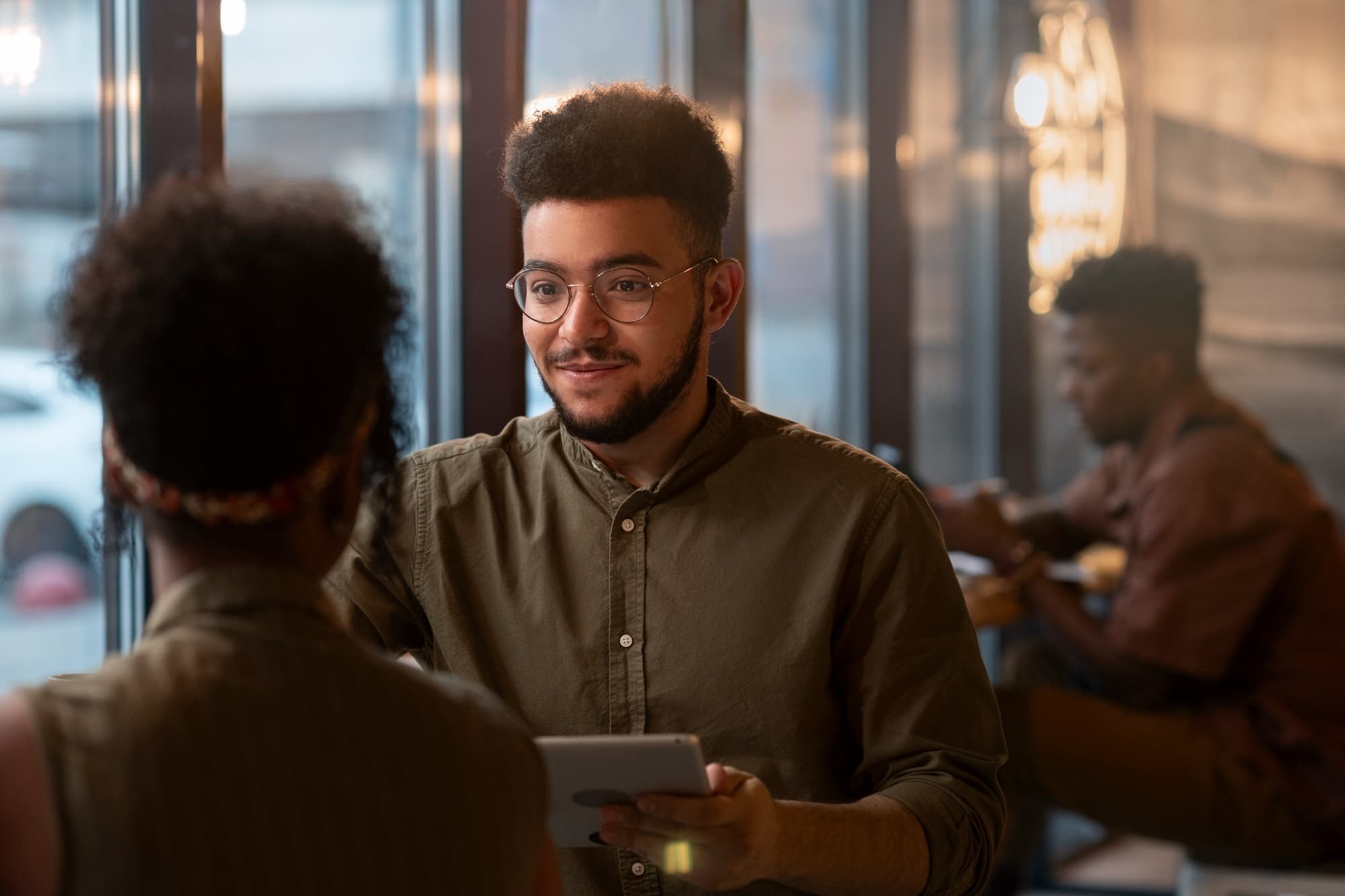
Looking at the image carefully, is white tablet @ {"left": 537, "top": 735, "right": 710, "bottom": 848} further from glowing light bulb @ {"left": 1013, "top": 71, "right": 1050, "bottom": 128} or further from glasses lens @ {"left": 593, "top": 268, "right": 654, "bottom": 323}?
glowing light bulb @ {"left": 1013, "top": 71, "right": 1050, "bottom": 128}

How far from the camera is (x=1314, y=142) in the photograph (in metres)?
4.78

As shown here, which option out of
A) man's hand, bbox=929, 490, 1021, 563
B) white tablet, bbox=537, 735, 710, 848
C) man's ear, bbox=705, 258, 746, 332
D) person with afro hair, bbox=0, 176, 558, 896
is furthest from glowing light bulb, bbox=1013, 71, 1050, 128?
person with afro hair, bbox=0, 176, 558, 896

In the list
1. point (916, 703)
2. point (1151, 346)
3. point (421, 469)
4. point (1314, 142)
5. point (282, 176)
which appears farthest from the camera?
point (1314, 142)

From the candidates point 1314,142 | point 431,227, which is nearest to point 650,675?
point 431,227

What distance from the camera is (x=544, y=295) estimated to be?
1566 millimetres

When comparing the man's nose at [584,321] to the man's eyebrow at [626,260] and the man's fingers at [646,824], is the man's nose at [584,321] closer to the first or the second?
the man's eyebrow at [626,260]

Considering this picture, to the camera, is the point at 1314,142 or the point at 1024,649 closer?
the point at 1024,649

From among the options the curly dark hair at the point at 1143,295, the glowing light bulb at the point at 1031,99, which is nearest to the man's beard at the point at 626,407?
the curly dark hair at the point at 1143,295

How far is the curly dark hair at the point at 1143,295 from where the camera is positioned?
3236 millimetres

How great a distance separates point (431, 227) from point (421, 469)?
93cm

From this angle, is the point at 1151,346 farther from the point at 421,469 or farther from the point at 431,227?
the point at 421,469

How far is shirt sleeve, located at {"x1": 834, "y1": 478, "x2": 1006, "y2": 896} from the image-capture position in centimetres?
150

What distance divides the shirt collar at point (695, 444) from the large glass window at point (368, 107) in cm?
A: 44

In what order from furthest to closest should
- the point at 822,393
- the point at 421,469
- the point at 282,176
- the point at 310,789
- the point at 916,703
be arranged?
the point at 822,393, the point at 421,469, the point at 916,703, the point at 282,176, the point at 310,789
